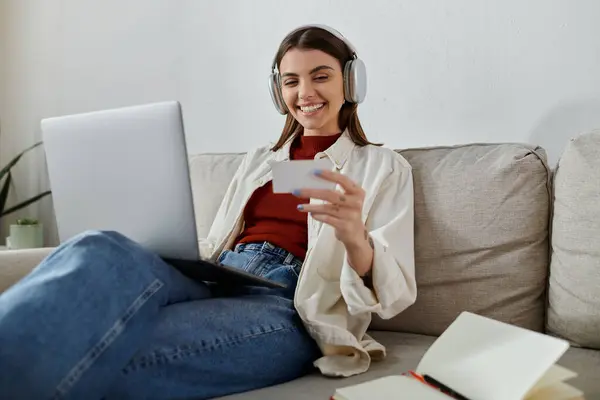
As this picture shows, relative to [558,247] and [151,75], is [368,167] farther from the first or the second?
[151,75]

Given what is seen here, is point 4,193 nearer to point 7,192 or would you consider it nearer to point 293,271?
point 7,192

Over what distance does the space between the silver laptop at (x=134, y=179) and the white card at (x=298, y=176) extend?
0.15 metres

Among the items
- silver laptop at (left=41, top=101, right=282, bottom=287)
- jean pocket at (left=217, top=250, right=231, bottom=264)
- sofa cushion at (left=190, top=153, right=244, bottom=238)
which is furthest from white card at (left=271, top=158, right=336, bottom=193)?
sofa cushion at (left=190, top=153, right=244, bottom=238)

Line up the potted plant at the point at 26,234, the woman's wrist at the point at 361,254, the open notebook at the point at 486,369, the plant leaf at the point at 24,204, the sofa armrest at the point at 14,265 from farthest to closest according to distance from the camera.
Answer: the plant leaf at the point at 24,204 → the potted plant at the point at 26,234 → the sofa armrest at the point at 14,265 → the woman's wrist at the point at 361,254 → the open notebook at the point at 486,369

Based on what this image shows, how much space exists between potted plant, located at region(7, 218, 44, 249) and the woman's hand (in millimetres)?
1842

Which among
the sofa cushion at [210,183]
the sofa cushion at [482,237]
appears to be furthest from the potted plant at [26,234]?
the sofa cushion at [482,237]

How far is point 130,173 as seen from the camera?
105 cm

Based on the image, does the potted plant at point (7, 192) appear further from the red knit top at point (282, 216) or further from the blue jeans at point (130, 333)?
the blue jeans at point (130, 333)

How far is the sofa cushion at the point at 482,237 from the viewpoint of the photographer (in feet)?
4.23

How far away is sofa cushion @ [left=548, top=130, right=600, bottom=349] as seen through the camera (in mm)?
1180

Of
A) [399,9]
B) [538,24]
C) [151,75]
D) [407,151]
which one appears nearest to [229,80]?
[151,75]

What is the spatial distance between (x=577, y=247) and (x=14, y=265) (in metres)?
1.18

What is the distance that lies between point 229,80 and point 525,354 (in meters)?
1.56

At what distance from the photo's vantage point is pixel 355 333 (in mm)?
1255
